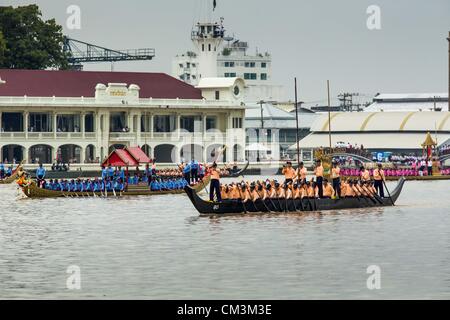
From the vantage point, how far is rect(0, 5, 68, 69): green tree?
145m

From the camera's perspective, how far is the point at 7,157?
417ft

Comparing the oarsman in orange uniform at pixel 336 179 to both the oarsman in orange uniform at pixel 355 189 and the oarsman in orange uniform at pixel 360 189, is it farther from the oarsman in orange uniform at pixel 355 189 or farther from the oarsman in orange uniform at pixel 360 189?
the oarsman in orange uniform at pixel 360 189

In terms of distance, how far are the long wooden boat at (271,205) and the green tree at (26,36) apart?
7998 cm

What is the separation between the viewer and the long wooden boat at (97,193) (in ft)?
271

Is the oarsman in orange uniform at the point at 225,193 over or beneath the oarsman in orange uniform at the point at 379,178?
beneath

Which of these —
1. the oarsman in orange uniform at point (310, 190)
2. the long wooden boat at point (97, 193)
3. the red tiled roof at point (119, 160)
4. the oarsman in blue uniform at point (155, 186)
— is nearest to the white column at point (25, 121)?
the red tiled roof at point (119, 160)

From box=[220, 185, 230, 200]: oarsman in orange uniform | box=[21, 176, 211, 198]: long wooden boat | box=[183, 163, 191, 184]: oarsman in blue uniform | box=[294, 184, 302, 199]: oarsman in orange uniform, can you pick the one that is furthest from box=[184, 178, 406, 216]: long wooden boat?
box=[183, 163, 191, 184]: oarsman in blue uniform

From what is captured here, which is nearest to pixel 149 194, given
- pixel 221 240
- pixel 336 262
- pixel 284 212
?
pixel 284 212

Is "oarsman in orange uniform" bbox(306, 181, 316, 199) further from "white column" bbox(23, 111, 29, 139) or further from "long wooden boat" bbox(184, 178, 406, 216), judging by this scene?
"white column" bbox(23, 111, 29, 139)

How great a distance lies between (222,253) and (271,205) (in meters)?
14.2

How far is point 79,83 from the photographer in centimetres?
13462

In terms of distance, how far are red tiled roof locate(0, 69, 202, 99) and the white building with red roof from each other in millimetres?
91

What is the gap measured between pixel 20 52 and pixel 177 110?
2080 cm

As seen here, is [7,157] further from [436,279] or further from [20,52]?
[436,279]
